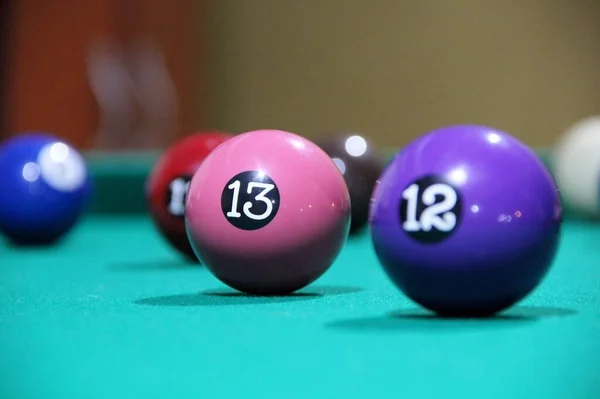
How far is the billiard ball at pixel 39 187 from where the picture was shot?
6.13 meters

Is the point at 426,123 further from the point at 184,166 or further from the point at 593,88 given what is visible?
the point at 184,166

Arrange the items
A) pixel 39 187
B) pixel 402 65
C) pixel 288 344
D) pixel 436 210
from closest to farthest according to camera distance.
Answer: pixel 288 344 → pixel 436 210 → pixel 39 187 → pixel 402 65

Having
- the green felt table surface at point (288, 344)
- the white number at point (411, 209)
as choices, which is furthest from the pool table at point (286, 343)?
the white number at point (411, 209)

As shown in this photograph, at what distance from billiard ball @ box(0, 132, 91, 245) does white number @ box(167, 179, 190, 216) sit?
1450 mm

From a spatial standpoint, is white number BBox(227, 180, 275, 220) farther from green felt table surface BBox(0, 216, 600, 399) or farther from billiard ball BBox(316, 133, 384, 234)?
billiard ball BBox(316, 133, 384, 234)

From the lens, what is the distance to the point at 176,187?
4949mm

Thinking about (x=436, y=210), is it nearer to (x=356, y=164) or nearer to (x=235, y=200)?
(x=235, y=200)

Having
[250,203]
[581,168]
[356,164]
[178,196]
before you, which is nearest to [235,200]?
[250,203]

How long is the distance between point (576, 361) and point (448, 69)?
9.77 m

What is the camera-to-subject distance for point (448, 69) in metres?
11.9

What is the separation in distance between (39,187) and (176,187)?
4.88 feet

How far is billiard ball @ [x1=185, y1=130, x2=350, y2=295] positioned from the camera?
357 cm

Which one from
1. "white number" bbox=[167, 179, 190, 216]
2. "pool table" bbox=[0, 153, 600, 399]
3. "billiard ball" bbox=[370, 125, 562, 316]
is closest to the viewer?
"pool table" bbox=[0, 153, 600, 399]

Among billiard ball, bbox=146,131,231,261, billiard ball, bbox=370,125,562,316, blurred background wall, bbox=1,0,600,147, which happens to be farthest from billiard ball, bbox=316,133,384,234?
blurred background wall, bbox=1,0,600,147
